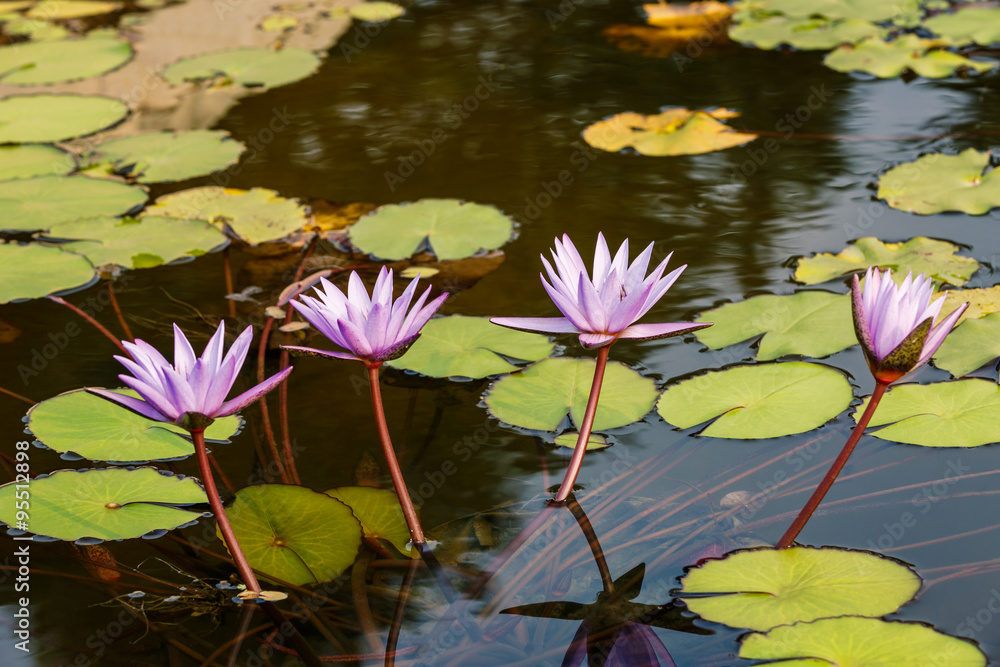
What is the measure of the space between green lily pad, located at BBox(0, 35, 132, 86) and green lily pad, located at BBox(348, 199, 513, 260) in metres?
2.59

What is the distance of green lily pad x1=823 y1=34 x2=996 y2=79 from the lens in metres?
3.92

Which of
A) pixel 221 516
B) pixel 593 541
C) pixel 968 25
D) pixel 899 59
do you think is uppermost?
pixel 968 25

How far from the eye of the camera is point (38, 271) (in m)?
2.61

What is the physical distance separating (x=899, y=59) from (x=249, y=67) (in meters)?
3.41

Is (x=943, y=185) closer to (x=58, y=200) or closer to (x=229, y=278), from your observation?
(x=229, y=278)

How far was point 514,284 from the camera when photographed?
8.47 ft

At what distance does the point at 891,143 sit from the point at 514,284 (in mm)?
1799

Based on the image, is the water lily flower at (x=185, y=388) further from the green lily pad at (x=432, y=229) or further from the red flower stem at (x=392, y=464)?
Answer: the green lily pad at (x=432, y=229)

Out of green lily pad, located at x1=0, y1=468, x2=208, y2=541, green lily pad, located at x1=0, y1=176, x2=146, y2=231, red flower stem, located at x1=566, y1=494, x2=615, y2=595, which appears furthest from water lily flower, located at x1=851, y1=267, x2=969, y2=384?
green lily pad, located at x1=0, y1=176, x2=146, y2=231

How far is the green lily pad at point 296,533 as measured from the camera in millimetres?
1558

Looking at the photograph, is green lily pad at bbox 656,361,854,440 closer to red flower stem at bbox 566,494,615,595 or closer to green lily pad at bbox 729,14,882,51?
red flower stem at bbox 566,494,615,595

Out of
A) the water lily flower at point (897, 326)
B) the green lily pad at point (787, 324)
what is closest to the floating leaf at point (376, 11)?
the green lily pad at point (787, 324)

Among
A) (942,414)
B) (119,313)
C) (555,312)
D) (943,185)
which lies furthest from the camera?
(943,185)

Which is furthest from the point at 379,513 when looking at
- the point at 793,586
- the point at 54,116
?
the point at 54,116
